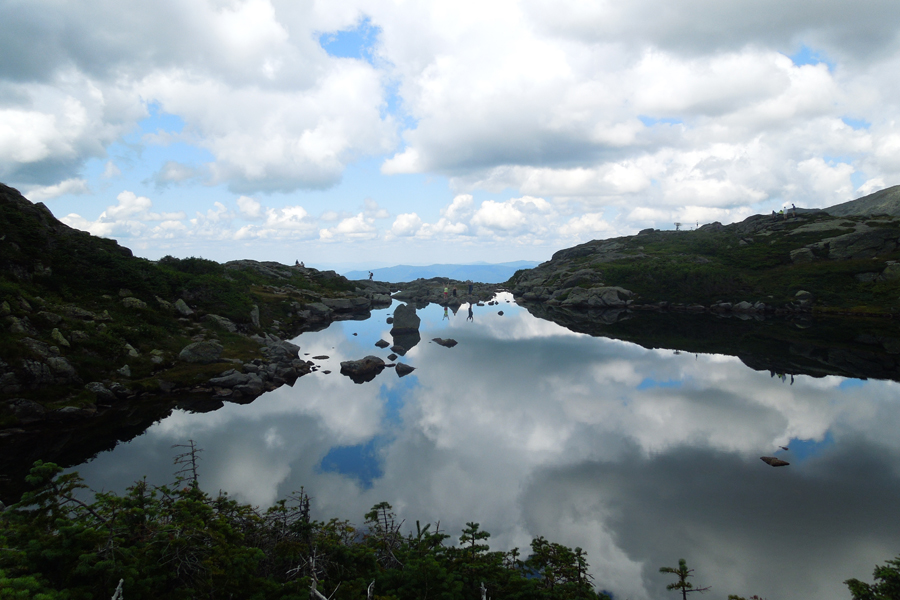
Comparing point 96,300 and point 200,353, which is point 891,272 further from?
point 96,300

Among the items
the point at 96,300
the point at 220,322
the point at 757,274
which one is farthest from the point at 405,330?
the point at 757,274

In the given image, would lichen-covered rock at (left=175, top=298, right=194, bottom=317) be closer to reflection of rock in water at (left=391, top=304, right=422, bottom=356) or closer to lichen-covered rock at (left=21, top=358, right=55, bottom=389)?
lichen-covered rock at (left=21, top=358, right=55, bottom=389)

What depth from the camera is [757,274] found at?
10775 centimetres

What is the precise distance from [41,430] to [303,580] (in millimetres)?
32484

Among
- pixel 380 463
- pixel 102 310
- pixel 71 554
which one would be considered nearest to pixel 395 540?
pixel 71 554

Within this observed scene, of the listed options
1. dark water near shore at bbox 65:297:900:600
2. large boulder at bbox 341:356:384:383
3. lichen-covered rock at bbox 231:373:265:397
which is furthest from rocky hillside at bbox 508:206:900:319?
lichen-covered rock at bbox 231:373:265:397

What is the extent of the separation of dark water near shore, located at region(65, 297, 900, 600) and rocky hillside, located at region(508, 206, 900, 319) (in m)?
59.0

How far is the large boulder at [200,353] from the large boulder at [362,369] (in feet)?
45.7

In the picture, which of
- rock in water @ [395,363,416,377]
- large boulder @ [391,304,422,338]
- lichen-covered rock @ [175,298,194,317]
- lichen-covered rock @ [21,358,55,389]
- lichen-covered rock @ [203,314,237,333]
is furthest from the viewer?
large boulder @ [391,304,422,338]

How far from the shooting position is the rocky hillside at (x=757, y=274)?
91.0 m

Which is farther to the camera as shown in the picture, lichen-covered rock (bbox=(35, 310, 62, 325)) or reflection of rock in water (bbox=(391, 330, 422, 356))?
reflection of rock in water (bbox=(391, 330, 422, 356))

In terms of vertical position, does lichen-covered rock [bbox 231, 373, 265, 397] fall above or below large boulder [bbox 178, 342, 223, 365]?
below

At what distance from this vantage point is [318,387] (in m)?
44.1

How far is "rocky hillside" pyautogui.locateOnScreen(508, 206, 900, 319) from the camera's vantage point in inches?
3583
